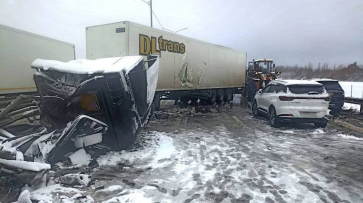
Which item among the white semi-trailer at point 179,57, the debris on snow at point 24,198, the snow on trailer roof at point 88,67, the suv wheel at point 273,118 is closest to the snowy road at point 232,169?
the debris on snow at point 24,198

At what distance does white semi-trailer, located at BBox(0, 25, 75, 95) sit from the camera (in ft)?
28.0

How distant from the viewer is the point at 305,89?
28.8 ft

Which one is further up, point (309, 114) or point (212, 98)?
point (212, 98)

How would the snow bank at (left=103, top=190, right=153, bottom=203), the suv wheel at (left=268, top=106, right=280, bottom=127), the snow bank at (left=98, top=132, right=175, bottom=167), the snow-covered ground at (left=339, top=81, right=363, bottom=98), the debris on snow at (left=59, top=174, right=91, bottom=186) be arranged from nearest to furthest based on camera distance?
the snow bank at (left=103, top=190, right=153, bottom=203)
the debris on snow at (left=59, top=174, right=91, bottom=186)
the snow bank at (left=98, top=132, right=175, bottom=167)
the suv wheel at (left=268, top=106, right=280, bottom=127)
the snow-covered ground at (left=339, top=81, right=363, bottom=98)

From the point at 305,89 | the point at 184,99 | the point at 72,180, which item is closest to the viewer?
the point at 72,180

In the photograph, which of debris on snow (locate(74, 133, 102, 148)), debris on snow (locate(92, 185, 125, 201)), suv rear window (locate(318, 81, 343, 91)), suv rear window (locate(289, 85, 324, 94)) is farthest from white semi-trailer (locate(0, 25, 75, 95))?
suv rear window (locate(318, 81, 343, 91))

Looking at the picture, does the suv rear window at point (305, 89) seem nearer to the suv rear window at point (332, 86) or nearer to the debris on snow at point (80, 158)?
the suv rear window at point (332, 86)

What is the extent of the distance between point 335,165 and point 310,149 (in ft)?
3.97

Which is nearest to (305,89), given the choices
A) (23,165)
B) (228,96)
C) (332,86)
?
(332,86)

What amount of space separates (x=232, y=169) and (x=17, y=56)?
833 cm

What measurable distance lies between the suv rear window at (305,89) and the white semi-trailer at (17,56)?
935 cm

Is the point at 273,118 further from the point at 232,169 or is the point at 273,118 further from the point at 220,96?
the point at 220,96

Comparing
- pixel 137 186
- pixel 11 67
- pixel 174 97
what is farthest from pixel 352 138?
pixel 11 67

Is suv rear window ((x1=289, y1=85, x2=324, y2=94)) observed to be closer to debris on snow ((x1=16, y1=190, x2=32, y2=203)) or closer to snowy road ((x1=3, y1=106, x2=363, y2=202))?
snowy road ((x1=3, y1=106, x2=363, y2=202))
